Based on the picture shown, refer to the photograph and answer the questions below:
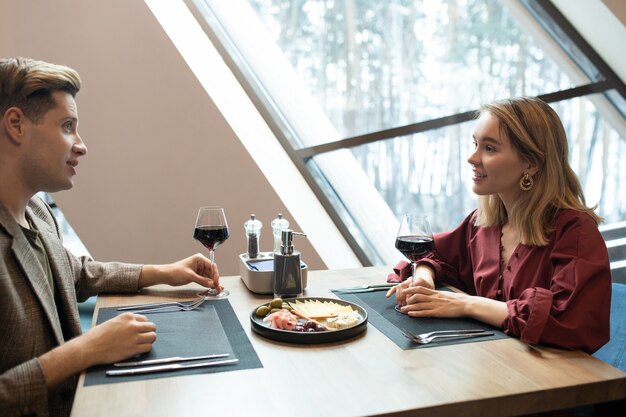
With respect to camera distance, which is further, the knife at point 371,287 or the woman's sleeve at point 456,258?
the woman's sleeve at point 456,258

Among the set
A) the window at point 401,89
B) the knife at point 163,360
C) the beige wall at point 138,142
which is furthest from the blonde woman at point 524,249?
the beige wall at point 138,142

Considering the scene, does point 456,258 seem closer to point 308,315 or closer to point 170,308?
point 308,315

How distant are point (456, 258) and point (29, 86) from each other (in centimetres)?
143

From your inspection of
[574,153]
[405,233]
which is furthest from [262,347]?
[574,153]

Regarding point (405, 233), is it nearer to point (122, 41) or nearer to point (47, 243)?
point (47, 243)

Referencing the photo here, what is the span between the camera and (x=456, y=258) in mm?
2100

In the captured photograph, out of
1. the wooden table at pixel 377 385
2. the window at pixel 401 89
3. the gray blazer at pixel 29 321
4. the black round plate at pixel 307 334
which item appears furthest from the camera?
the window at pixel 401 89

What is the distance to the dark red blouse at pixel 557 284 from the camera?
1.44 metres

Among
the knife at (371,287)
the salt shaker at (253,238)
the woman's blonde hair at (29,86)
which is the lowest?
the knife at (371,287)

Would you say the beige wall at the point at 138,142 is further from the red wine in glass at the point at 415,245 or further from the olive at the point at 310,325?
the olive at the point at 310,325

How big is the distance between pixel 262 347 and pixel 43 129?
0.79m

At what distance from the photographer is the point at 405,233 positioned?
170cm

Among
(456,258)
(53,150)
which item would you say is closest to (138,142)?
(53,150)

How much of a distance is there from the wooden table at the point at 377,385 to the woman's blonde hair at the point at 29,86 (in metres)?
0.76
